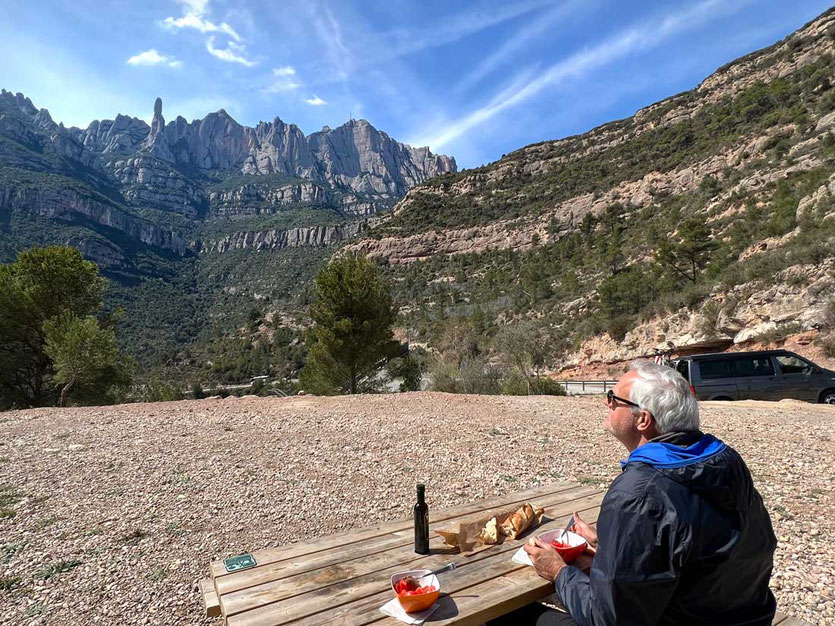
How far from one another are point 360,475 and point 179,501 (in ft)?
6.83

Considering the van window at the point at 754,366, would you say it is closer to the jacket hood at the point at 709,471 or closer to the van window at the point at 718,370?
the van window at the point at 718,370

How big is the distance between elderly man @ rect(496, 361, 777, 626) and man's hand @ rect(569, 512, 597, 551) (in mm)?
509

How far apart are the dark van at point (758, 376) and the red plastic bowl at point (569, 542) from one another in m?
11.7

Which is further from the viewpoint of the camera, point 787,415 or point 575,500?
point 787,415

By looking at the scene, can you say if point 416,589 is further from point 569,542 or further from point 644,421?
point 644,421

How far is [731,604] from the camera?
1.47 m

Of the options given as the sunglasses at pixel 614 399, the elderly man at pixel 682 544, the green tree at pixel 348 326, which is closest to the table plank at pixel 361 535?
the elderly man at pixel 682 544

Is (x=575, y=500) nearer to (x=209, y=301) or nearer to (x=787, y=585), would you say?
(x=787, y=585)

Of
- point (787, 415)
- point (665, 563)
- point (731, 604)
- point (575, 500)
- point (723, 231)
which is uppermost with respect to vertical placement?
point (723, 231)

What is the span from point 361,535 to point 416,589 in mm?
665

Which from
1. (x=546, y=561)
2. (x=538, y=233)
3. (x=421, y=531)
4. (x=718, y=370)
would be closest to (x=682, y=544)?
(x=546, y=561)

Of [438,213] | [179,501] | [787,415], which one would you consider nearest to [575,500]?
[179,501]

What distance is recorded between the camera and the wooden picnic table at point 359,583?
169 cm

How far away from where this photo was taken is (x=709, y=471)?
4.72 ft
